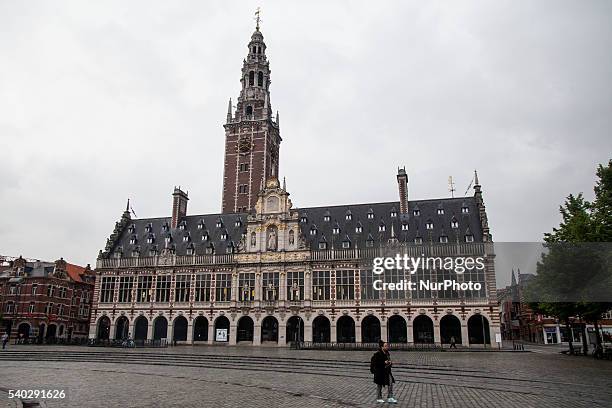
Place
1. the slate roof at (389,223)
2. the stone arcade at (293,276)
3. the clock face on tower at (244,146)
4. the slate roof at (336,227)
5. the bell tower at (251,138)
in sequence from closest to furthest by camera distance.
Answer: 1. the stone arcade at (293,276)
2. the slate roof at (389,223)
3. the slate roof at (336,227)
4. the bell tower at (251,138)
5. the clock face on tower at (244,146)

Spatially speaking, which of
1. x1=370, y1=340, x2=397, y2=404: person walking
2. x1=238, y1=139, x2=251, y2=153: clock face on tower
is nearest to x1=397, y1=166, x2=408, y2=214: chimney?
x1=238, y1=139, x2=251, y2=153: clock face on tower

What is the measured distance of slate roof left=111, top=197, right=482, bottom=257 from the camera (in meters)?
55.8

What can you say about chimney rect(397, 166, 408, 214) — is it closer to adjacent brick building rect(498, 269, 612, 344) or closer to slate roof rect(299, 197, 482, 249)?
slate roof rect(299, 197, 482, 249)

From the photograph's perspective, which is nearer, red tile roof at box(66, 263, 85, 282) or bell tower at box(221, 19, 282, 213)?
bell tower at box(221, 19, 282, 213)

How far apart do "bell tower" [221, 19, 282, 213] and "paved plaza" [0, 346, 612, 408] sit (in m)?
43.6

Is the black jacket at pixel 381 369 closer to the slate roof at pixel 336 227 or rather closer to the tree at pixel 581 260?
the tree at pixel 581 260

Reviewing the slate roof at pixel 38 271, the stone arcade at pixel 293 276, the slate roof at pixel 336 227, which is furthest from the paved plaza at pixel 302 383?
the slate roof at pixel 38 271

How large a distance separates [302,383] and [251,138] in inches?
2333

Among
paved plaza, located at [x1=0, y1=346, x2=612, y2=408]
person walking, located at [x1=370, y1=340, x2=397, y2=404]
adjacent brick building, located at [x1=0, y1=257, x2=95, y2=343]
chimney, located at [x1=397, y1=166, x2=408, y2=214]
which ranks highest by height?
chimney, located at [x1=397, y1=166, x2=408, y2=214]

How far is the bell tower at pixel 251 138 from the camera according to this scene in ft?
246

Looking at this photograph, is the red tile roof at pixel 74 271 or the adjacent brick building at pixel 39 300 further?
the red tile roof at pixel 74 271

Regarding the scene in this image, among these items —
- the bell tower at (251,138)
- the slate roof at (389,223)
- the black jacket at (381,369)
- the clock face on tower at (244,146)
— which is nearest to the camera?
the black jacket at (381,369)

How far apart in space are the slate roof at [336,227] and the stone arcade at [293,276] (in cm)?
15

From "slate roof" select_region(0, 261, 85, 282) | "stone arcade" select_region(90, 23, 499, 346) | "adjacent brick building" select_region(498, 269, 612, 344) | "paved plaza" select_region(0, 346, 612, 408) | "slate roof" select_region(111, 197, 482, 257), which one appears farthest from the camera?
"slate roof" select_region(0, 261, 85, 282)
